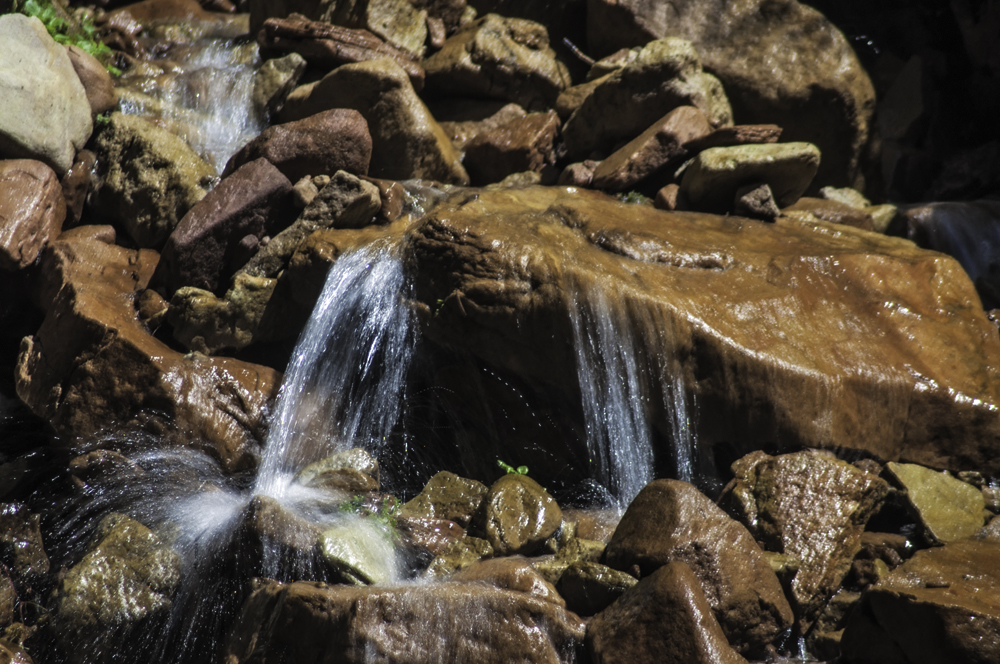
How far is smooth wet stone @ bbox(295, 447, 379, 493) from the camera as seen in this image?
4.36 m

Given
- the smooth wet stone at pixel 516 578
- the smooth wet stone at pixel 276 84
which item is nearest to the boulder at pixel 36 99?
the smooth wet stone at pixel 276 84

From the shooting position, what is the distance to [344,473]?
4387 millimetres

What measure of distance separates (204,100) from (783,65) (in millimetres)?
6315

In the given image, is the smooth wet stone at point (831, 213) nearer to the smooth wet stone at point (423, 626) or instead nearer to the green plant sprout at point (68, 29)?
the smooth wet stone at point (423, 626)

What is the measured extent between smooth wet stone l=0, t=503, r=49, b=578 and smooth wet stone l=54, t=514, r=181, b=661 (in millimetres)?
442

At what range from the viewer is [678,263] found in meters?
4.69

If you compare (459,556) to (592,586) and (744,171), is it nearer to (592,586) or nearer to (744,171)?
(592,586)

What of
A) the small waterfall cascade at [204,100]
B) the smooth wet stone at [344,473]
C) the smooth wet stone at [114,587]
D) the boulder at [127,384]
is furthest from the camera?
the small waterfall cascade at [204,100]

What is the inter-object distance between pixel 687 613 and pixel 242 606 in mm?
2167

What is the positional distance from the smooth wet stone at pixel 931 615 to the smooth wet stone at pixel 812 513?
32 cm

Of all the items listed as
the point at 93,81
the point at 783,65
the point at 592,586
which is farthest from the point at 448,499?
the point at 783,65

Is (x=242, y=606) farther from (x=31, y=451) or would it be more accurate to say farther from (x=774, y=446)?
(x=774, y=446)

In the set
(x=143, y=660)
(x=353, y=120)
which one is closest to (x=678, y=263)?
(x=353, y=120)

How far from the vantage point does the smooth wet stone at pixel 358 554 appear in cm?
346
